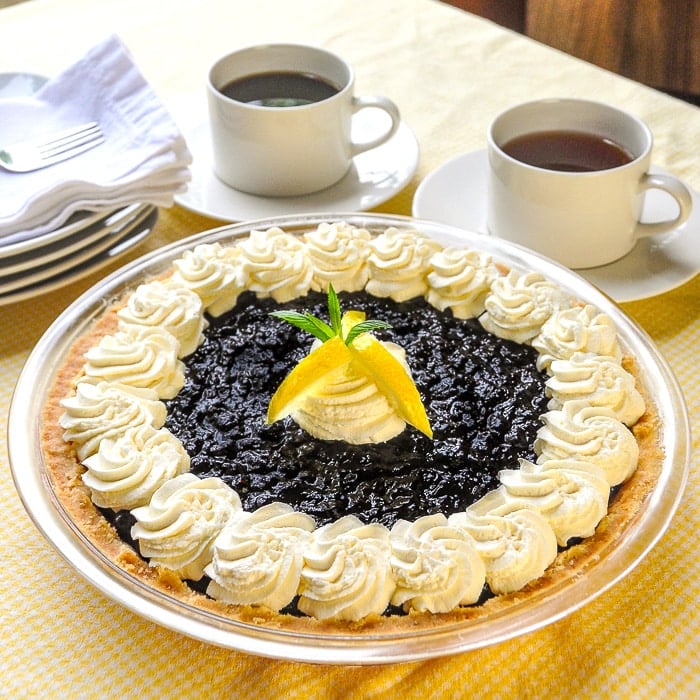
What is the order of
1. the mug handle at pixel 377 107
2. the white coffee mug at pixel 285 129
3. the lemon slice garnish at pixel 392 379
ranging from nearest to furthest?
1. the lemon slice garnish at pixel 392 379
2. the white coffee mug at pixel 285 129
3. the mug handle at pixel 377 107

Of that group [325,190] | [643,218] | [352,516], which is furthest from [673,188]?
[352,516]

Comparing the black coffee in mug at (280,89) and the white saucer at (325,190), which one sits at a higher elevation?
the black coffee in mug at (280,89)

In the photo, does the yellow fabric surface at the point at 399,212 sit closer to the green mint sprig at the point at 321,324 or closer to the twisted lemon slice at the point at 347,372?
the twisted lemon slice at the point at 347,372

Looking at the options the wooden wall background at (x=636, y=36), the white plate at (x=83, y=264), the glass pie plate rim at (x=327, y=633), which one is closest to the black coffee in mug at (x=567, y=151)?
the glass pie plate rim at (x=327, y=633)

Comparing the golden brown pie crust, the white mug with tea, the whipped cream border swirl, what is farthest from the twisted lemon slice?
the white mug with tea

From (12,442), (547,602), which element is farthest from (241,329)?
(547,602)
